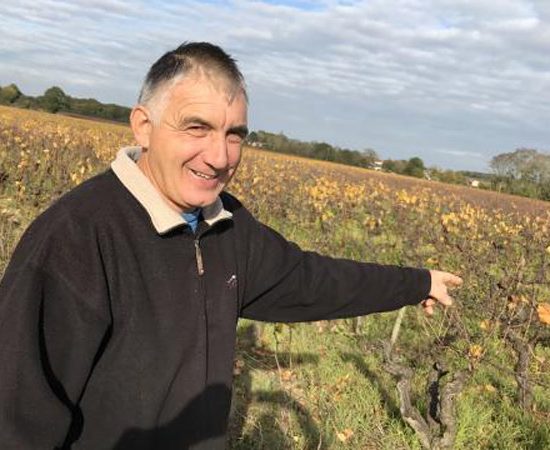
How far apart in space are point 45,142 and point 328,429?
8.82 metres

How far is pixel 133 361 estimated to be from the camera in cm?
184

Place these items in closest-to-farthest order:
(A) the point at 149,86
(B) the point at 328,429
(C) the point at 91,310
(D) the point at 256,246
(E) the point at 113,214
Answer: (C) the point at 91,310 < (E) the point at 113,214 < (A) the point at 149,86 < (D) the point at 256,246 < (B) the point at 328,429

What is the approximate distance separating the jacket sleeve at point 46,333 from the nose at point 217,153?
462 mm

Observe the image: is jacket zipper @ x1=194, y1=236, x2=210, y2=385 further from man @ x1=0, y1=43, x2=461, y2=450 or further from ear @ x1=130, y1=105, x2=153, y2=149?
ear @ x1=130, y1=105, x2=153, y2=149

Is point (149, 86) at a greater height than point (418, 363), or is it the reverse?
point (149, 86)

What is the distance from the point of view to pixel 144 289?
1.86 metres

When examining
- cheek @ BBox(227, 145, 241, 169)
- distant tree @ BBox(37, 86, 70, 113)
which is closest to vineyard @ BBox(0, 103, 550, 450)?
cheek @ BBox(227, 145, 241, 169)

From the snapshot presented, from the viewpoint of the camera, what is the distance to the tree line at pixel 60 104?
180 feet

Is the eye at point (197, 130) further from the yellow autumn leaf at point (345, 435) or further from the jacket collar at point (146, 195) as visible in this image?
the yellow autumn leaf at point (345, 435)

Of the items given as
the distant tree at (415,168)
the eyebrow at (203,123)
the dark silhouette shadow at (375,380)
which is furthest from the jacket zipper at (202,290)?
the distant tree at (415,168)

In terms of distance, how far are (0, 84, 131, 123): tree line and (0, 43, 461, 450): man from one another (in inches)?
2180

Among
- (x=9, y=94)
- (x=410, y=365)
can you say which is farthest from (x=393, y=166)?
(x=410, y=365)

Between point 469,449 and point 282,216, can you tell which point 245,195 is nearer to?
point 282,216

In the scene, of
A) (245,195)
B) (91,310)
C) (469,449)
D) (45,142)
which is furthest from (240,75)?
(45,142)
